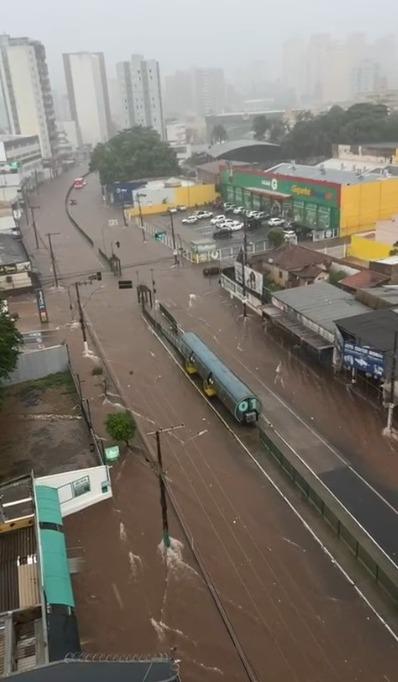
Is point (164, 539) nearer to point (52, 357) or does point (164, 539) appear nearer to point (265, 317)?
point (52, 357)

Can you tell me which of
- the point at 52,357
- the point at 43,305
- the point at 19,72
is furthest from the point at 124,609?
the point at 19,72

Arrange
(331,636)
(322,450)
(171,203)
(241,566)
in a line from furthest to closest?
1. (171,203)
2. (322,450)
3. (241,566)
4. (331,636)

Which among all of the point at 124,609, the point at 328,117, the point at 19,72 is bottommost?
the point at 124,609

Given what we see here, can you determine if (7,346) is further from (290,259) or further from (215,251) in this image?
(215,251)

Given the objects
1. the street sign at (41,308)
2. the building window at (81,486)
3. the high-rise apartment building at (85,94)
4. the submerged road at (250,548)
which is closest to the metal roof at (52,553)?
the building window at (81,486)

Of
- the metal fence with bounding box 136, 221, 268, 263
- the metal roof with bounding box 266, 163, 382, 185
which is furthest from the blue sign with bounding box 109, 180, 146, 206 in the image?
the metal fence with bounding box 136, 221, 268, 263
